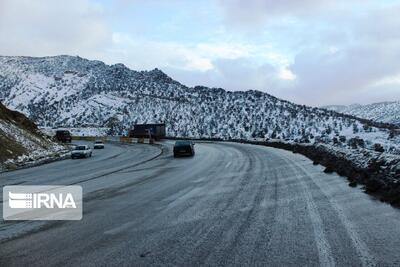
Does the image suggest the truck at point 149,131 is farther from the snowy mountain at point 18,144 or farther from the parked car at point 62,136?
the snowy mountain at point 18,144

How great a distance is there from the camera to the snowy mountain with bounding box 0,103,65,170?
38.6m

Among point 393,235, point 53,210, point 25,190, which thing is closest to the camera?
point 393,235

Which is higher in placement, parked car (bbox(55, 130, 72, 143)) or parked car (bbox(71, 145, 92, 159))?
parked car (bbox(55, 130, 72, 143))

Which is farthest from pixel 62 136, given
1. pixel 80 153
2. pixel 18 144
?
pixel 18 144

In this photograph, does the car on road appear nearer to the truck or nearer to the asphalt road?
the asphalt road

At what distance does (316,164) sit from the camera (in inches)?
1091

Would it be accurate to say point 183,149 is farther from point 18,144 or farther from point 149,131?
point 149,131

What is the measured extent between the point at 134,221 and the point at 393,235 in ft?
16.5

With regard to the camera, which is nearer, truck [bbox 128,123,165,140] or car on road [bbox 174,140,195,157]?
car on road [bbox 174,140,195,157]

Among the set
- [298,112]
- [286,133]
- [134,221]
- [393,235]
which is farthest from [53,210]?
[298,112]

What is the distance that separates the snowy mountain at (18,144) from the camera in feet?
127

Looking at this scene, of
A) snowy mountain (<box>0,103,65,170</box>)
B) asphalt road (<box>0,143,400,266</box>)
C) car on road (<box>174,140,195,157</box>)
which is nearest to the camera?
asphalt road (<box>0,143,400,266</box>)

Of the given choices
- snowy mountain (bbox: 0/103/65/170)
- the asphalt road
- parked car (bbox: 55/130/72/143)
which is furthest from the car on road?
parked car (bbox: 55/130/72/143)

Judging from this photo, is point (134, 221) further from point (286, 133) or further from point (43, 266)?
point (286, 133)
